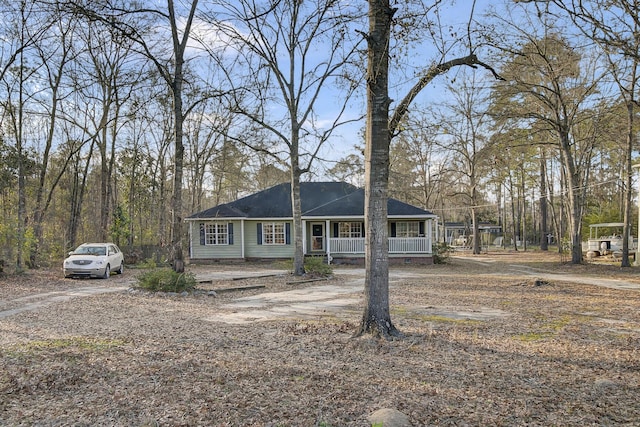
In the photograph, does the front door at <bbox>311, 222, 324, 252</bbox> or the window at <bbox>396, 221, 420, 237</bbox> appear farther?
the front door at <bbox>311, 222, 324, 252</bbox>

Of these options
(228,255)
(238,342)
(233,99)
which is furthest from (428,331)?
(228,255)

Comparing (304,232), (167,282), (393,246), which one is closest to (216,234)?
(304,232)

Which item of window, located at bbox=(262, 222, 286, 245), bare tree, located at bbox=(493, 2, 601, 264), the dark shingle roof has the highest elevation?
bare tree, located at bbox=(493, 2, 601, 264)

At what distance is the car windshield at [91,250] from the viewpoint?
54.2 feet

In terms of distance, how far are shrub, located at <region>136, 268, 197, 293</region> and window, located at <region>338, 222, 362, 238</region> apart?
13.9m

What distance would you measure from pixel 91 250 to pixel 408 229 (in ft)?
51.4

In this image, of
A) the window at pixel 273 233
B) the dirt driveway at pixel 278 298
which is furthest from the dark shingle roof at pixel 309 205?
the dirt driveway at pixel 278 298

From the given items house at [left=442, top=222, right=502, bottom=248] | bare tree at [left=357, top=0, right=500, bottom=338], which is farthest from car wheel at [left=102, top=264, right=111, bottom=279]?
house at [left=442, top=222, right=502, bottom=248]

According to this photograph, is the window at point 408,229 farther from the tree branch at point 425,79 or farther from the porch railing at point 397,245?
the tree branch at point 425,79

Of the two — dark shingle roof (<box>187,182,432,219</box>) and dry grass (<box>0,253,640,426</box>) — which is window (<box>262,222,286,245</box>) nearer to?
dark shingle roof (<box>187,182,432,219</box>)

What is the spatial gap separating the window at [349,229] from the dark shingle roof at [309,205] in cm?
112

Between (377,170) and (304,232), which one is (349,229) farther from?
(377,170)

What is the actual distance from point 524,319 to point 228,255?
62.0ft

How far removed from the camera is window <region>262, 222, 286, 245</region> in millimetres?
25000
